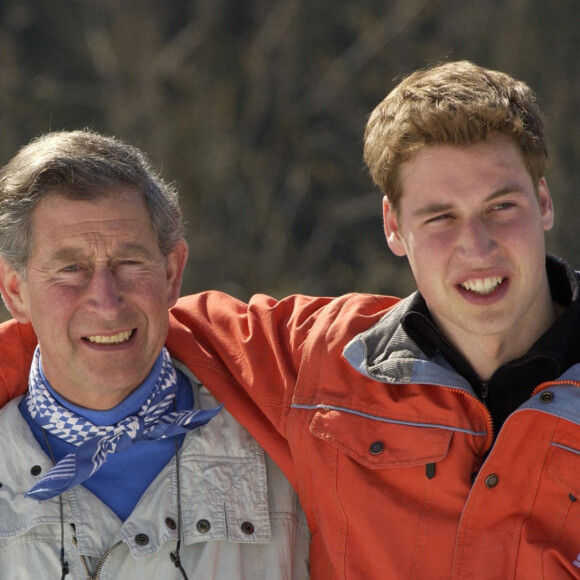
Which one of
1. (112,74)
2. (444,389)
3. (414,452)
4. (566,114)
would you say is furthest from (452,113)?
(112,74)

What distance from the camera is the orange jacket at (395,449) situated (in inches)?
84.6

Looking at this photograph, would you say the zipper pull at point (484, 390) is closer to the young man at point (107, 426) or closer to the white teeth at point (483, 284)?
the white teeth at point (483, 284)

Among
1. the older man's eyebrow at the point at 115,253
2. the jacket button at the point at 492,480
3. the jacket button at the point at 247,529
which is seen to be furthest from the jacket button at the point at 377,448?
the older man's eyebrow at the point at 115,253

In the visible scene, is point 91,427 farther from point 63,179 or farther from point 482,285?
point 482,285

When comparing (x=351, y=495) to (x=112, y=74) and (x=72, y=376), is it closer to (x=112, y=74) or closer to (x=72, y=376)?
(x=72, y=376)

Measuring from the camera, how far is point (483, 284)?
89.4 inches

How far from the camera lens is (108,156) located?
8.09ft

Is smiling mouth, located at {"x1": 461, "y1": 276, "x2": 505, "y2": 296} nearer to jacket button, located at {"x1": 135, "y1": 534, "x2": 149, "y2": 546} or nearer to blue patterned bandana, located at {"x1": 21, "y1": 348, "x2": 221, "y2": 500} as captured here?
blue patterned bandana, located at {"x1": 21, "y1": 348, "x2": 221, "y2": 500}

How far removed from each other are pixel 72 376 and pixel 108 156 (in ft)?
1.74

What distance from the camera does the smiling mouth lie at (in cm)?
226

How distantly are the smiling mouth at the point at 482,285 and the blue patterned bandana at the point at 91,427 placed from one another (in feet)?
2.17

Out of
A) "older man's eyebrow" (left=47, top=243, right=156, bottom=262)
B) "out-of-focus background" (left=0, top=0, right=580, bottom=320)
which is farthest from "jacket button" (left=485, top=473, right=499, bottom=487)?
"out-of-focus background" (left=0, top=0, right=580, bottom=320)

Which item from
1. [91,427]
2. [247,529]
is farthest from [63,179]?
[247,529]

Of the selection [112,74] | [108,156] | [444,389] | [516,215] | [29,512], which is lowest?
[29,512]
